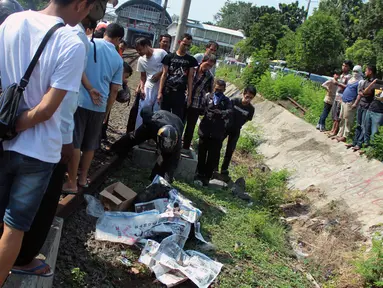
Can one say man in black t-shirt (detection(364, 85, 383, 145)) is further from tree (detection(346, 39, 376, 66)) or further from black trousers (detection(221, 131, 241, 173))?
tree (detection(346, 39, 376, 66))

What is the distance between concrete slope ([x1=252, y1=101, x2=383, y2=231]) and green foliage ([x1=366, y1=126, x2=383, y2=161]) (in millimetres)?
141

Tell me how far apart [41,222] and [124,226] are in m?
1.55

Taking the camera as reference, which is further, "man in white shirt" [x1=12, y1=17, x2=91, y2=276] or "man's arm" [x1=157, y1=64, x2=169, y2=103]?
"man's arm" [x1=157, y1=64, x2=169, y2=103]

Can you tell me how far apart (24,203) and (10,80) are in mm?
639

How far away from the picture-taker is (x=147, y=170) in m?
6.16

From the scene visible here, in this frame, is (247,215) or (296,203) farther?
(296,203)

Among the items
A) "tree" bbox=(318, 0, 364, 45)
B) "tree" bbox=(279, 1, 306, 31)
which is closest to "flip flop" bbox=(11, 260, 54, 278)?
"tree" bbox=(318, 0, 364, 45)

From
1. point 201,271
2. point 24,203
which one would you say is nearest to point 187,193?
point 201,271

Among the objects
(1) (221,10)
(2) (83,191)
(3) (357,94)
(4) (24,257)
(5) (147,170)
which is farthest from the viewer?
(1) (221,10)

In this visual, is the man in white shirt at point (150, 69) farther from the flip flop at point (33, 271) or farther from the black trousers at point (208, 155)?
the flip flop at point (33, 271)

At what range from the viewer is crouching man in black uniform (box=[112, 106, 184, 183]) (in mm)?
5152

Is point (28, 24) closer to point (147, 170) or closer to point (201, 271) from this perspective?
point (201, 271)

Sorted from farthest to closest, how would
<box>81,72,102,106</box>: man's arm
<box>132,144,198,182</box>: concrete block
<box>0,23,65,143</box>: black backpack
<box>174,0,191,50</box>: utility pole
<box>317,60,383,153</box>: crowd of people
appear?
1. <box>174,0,191,50</box>: utility pole
2. <box>317,60,383,153</box>: crowd of people
3. <box>132,144,198,182</box>: concrete block
4. <box>81,72,102,106</box>: man's arm
5. <box>0,23,65,143</box>: black backpack

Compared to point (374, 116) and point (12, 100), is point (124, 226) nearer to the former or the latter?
point (12, 100)
